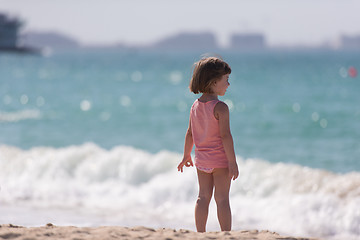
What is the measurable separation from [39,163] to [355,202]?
5.73 meters

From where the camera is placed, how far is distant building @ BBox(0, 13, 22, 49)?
98.3 m

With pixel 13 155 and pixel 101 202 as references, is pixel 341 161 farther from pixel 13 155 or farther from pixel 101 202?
pixel 13 155

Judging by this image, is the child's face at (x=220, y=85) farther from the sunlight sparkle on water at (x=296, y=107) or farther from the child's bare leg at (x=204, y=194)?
the sunlight sparkle on water at (x=296, y=107)

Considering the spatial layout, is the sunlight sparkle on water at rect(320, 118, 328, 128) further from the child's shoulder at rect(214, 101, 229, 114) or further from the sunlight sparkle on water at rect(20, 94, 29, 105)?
the sunlight sparkle on water at rect(20, 94, 29, 105)

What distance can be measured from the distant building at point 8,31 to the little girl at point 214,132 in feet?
329

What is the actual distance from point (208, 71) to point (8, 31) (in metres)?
102

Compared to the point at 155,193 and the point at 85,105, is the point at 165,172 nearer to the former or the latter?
the point at 155,193

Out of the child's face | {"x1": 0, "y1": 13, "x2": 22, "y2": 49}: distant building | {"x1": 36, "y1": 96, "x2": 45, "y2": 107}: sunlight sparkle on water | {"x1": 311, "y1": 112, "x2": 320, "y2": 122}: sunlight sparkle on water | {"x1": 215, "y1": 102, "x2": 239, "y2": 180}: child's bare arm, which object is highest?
{"x1": 0, "y1": 13, "x2": 22, "y2": 49}: distant building

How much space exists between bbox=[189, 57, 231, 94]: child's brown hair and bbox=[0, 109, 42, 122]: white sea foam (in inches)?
564

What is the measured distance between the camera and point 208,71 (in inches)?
150

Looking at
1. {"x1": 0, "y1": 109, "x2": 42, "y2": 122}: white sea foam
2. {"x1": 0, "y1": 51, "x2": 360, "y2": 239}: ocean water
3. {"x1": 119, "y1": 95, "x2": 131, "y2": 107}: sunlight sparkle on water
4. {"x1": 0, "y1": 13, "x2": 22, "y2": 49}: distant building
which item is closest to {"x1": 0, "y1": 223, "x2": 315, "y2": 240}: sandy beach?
{"x1": 0, "y1": 51, "x2": 360, "y2": 239}: ocean water

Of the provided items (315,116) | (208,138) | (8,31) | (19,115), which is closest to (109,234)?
(208,138)

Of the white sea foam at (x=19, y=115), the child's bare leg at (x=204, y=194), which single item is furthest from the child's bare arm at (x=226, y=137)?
the white sea foam at (x=19, y=115)

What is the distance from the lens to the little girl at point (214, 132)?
12.3 ft
